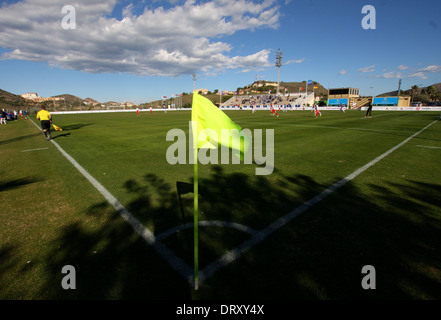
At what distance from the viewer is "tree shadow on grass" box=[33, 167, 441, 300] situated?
2.31 m

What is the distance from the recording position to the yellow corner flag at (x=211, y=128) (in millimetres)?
2236

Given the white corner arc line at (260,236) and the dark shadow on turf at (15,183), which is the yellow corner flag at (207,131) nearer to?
the white corner arc line at (260,236)

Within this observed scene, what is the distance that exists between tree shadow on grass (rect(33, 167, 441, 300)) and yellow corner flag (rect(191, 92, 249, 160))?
145 centimetres

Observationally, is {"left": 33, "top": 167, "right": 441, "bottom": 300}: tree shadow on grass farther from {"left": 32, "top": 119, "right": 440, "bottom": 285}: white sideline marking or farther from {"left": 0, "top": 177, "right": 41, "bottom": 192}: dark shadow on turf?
{"left": 0, "top": 177, "right": 41, "bottom": 192}: dark shadow on turf

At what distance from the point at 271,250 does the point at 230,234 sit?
0.64 metres

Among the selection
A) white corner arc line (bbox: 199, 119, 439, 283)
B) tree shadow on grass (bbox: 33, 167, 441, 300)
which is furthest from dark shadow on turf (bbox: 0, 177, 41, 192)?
white corner arc line (bbox: 199, 119, 439, 283)

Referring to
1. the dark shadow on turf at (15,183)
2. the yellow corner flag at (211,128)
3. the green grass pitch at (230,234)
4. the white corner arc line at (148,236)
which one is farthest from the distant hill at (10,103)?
the yellow corner flag at (211,128)

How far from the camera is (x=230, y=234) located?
3.28 meters

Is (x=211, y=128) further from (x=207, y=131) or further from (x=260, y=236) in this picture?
(x=260, y=236)

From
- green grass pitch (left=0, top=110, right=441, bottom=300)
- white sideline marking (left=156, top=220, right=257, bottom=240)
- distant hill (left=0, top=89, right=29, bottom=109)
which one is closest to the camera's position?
green grass pitch (left=0, top=110, right=441, bottom=300)

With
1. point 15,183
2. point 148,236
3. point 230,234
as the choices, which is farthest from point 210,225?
point 15,183

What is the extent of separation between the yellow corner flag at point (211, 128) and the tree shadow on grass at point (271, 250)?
57.1 inches
